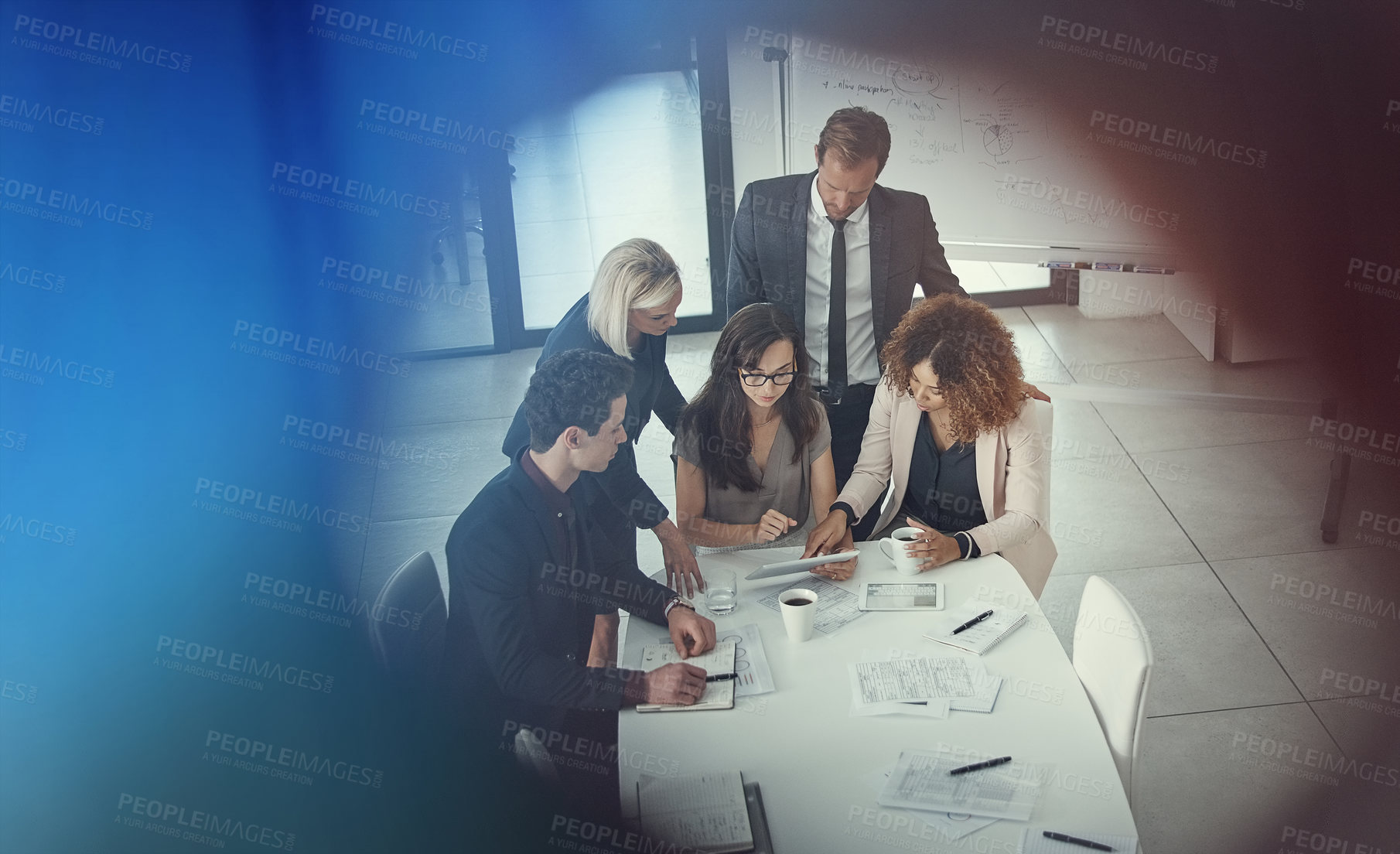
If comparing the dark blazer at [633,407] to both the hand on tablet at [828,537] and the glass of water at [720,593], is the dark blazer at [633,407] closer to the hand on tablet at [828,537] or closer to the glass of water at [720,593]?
the glass of water at [720,593]

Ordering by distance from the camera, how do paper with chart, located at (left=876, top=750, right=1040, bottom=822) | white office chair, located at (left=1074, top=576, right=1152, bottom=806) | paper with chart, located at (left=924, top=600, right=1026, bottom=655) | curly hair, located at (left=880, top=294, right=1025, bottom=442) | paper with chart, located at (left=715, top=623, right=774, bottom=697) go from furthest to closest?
curly hair, located at (left=880, top=294, right=1025, bottom=442), paper with chart, located at (left=924, top=600, right=1026, bottom=655), paper with chart, located at (left=715, top=623, right=774, bottom=697), white office chair, located at (left=1074, top=576, right=1152, bottom=806), paper with chart, located at (left=876, top=750, right=1040, bottom=822)

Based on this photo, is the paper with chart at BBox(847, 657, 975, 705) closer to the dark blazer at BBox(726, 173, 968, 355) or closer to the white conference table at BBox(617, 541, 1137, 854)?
the white conference table at BBox(617, 541, 1137, 854)

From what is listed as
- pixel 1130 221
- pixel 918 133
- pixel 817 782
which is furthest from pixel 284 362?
pixel 1130 221

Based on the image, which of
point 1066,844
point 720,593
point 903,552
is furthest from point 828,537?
point 1066,844

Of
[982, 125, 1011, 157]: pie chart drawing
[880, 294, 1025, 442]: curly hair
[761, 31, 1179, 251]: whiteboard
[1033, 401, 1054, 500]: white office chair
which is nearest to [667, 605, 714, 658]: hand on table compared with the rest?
[880, 294, 1025, 442]: curly hair

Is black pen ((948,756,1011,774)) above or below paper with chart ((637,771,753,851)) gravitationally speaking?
above

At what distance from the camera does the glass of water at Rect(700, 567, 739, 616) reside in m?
2.68

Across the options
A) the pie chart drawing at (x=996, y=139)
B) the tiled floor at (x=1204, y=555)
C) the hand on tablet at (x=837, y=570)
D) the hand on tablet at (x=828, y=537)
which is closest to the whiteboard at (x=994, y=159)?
the pie chart drawing at (x=996, y=139)

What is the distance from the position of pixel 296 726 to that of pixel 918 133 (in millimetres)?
3690

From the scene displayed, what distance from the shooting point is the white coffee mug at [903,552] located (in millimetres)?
2773

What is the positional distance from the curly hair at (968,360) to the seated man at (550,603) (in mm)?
864

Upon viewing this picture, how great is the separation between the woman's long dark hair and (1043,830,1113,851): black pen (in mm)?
1409

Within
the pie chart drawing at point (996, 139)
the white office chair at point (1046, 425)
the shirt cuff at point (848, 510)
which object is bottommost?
the shirt cuff at point (848, 510)

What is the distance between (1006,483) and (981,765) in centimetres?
110
